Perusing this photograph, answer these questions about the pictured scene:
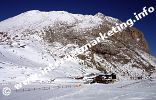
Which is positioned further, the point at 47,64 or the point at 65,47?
the point at 65,47

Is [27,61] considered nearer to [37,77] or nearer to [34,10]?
[37,77]

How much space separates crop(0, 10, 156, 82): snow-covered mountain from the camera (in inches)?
3455

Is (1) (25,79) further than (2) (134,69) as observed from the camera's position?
No

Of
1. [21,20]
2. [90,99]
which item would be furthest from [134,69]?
[90,99]

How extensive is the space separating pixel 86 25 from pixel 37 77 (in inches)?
3199

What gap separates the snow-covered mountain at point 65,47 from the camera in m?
87.8

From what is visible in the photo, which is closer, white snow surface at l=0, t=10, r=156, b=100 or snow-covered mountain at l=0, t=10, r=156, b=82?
white snow surface at l=0, t=10, r=156, b=100

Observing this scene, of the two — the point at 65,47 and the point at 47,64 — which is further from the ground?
the point at 65,47

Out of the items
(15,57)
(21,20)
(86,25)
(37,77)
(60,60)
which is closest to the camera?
(37,77)

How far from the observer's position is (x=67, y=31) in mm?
138375

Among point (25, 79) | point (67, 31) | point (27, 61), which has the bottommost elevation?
point (25, 79)

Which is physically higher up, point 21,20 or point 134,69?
point 21,20

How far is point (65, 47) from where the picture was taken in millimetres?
116750

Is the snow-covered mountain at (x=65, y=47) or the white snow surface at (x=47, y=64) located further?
the snow-covered mountain at (x=65, y=47)
